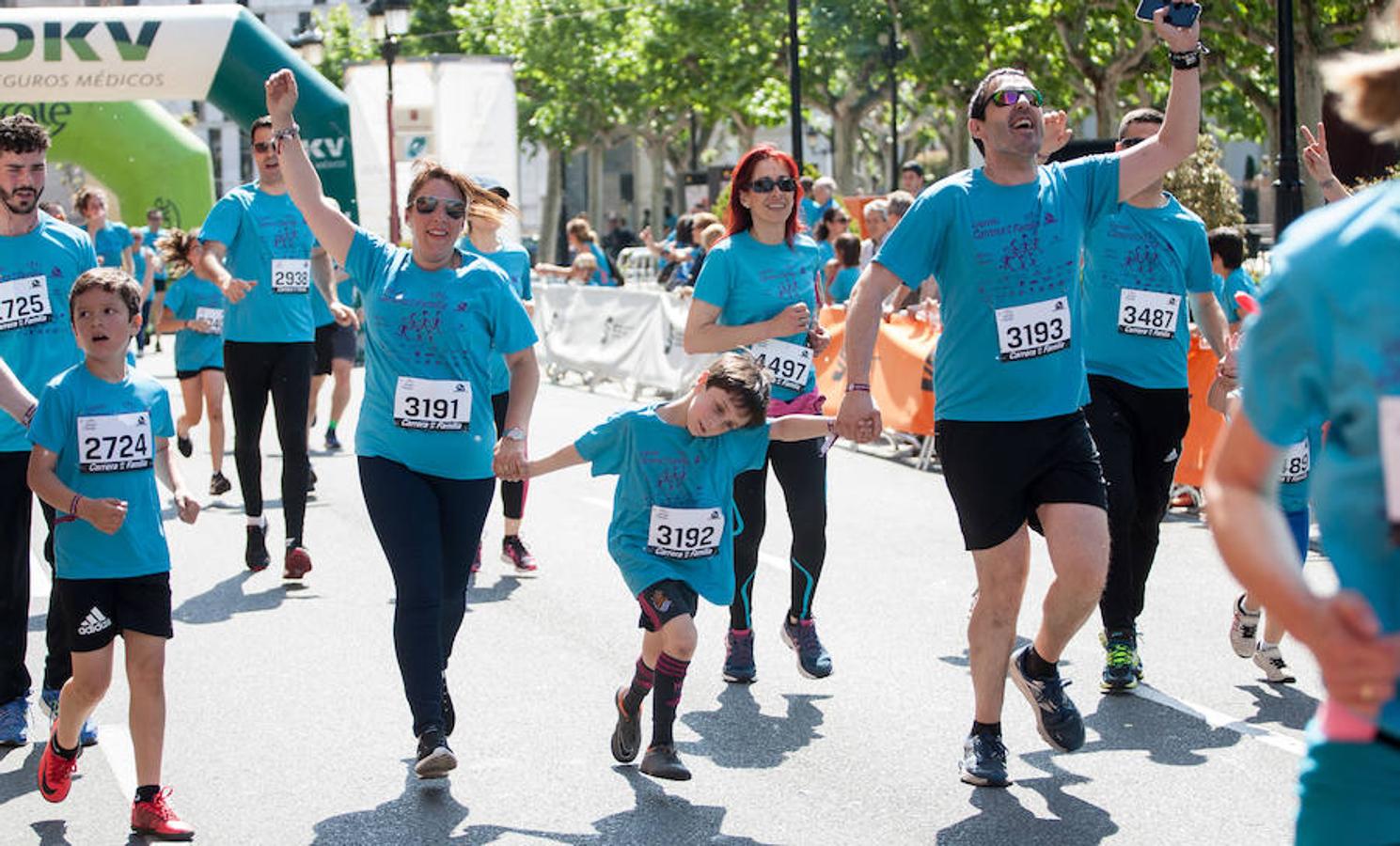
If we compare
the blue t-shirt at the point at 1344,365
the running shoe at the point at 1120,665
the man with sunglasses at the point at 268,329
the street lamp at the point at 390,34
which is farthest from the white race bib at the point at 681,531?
the street lamp at the point at 390,34

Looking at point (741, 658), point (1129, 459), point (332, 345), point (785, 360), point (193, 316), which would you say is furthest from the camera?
point (332, 345)

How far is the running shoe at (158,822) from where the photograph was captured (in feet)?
17.1

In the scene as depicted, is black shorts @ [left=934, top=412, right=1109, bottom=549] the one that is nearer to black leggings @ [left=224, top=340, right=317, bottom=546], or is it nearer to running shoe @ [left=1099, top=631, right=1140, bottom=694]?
running shoe @ [left=1099, top=631, right=1140, bottom=694]

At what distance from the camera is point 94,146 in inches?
1228

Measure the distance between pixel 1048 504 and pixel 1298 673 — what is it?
6.99 ft

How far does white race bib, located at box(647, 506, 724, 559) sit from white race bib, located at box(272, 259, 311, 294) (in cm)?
402

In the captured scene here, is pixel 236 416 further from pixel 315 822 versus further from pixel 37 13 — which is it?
pixel 37 13

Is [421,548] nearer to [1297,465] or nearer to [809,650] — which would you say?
[809,650]

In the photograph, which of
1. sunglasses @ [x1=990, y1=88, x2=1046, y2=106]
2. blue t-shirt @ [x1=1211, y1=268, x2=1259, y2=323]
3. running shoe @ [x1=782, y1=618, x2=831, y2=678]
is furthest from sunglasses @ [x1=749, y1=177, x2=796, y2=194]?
blue t-shirt @ [x1=1211, y1=268, x2=1259, y2=323]

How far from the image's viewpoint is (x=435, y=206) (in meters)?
5.71

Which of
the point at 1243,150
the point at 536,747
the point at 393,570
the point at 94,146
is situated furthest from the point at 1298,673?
the point at 1243,150

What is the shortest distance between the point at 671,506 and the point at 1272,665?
257 cm

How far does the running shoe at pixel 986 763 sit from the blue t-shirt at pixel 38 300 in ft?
10.4

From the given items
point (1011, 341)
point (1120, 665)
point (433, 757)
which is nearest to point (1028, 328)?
point (1011, 341)
